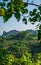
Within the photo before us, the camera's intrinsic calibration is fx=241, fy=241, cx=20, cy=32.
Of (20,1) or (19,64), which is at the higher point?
(20,1)

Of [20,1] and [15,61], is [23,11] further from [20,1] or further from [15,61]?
[15,61]

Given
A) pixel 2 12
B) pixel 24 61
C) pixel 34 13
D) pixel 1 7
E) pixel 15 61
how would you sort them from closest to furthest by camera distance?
pixel 2 12
pixel 1 7
pixel 34 13
pixel 24 61
pixel 15 61

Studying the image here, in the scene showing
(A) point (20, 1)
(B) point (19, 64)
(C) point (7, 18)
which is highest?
(A) point (20, 1)

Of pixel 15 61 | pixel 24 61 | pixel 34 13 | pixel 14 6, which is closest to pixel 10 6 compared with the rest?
pixel 14 6

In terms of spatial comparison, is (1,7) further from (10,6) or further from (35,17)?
(35,17)

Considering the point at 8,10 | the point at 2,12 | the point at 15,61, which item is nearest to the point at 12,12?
the point at 8,10

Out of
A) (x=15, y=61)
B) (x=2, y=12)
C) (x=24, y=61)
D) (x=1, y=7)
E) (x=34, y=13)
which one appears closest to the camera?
(x=2, y=12)

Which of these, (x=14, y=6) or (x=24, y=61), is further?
(x=24, y=61)

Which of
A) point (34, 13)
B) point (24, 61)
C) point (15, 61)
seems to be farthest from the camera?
point (15, 61)

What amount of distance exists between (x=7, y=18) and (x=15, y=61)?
37.6 meters

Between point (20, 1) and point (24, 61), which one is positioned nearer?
point (20, 1)

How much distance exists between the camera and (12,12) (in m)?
2.68

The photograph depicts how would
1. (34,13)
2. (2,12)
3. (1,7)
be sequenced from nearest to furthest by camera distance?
(2,12) → (1,7) → (34,13)

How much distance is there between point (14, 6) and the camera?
2.68m
